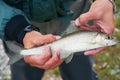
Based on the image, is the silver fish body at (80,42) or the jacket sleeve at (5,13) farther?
the jacket sleeve at (5,13)

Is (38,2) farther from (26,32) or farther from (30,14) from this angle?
(26,32)

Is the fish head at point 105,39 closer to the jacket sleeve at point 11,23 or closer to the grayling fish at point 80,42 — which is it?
the grayling fish at point 80,42

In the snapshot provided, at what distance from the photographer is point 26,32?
2.33 meters

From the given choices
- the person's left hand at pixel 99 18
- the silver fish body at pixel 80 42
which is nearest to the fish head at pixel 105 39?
the silver fish body at pixel 80 42

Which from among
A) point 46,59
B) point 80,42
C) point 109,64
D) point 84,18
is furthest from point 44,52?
point 109,64

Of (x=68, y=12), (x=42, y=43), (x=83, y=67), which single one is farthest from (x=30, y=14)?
(x=83, y=67)

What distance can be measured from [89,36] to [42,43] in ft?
0.88

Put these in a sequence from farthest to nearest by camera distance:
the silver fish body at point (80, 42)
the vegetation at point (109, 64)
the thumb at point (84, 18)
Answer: the vegetation at point (109, 64) → the thumb at point (84, 18) → the silver fish body at point (80, 42)

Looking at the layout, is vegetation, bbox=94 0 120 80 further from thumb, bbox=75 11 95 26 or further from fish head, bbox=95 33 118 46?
fish head, bbox=95 33 118 46

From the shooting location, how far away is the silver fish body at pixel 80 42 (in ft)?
7.11

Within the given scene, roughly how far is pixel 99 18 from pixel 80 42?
28cm

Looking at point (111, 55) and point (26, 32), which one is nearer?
point (26, 32)

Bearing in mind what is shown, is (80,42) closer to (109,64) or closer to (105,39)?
(105,39)

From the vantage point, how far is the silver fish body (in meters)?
2.17
